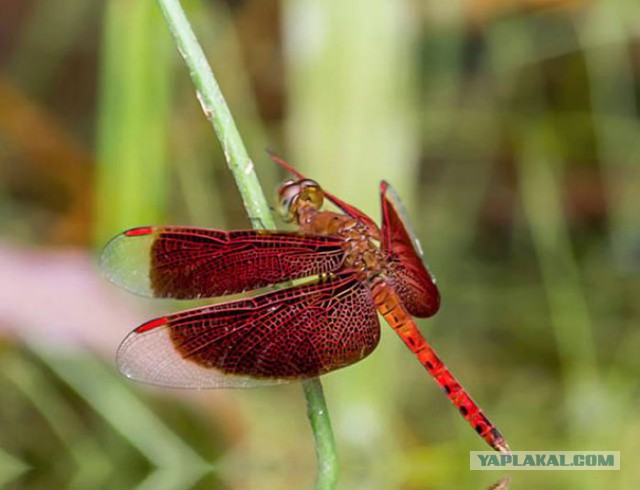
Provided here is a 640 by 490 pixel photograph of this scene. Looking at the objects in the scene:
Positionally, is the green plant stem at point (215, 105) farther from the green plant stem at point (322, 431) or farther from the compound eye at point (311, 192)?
the compound eye at point (311, 192)

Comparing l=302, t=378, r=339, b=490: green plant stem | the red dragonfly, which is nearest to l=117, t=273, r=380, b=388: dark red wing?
the red dragonfly

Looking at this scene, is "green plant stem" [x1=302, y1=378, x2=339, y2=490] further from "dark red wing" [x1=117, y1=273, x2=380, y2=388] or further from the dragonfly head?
the dragonfly head

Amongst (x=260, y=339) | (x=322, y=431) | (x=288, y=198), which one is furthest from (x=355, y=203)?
(x=322, y=431)

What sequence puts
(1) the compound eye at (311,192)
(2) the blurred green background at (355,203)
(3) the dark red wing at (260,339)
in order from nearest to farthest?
(3) the dark red wing at (260,339) → (1) the compound eye at (311,192) → (2) the blurred green background at (355,203)

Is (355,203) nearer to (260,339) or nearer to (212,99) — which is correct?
(260,339)

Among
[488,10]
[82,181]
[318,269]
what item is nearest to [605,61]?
[488,10]

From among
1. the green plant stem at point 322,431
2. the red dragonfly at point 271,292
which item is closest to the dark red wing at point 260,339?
the red dragonfly at point 271,292
